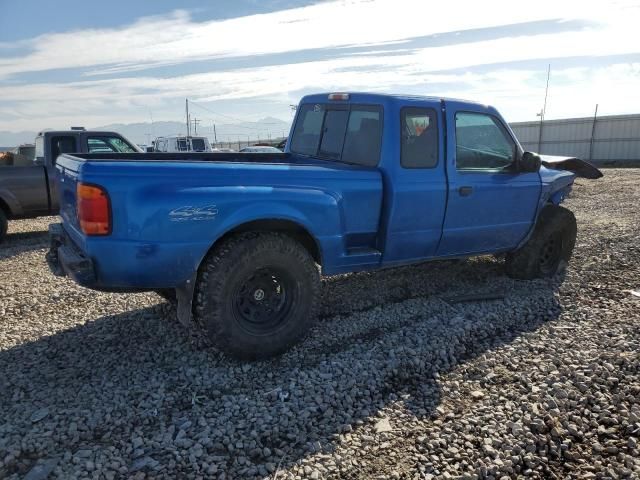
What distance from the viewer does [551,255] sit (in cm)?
605

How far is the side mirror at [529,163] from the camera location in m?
5.13

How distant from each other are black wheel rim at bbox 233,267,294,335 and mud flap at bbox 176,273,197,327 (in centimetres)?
32

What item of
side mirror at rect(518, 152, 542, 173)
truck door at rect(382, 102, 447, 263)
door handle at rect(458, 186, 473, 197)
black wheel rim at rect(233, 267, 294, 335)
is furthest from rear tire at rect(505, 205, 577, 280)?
black wheel rim at rect(233, 267, 294, 335)

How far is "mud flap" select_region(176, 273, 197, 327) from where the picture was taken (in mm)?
3619

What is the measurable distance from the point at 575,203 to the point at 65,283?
11514 millimetres

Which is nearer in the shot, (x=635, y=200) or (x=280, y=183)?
(x=280, y=183)

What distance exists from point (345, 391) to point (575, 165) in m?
6.23

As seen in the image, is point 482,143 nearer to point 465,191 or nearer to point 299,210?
point 465,191

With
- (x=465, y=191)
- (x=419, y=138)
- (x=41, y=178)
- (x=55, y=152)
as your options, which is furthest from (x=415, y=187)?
(x=55, y=152)

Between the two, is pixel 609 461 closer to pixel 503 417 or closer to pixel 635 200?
pixel 503 417

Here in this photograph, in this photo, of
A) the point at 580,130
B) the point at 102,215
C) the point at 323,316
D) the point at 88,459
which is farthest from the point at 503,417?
the point at 580,130

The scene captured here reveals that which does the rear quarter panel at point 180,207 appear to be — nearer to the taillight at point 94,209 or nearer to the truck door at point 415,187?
the taillight at point 94,209

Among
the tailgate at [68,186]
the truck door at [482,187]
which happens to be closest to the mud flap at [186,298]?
the tailgate at [68,186]

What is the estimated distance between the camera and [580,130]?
30578 millimetres
